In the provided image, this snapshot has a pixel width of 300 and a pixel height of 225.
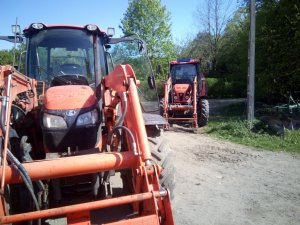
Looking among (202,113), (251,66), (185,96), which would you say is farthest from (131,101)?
(185,96)

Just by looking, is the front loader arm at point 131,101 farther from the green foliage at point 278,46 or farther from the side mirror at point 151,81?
the green foliage at point 278,46

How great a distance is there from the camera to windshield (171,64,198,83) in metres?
13.7

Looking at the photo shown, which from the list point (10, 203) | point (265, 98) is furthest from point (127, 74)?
point (265, 98)

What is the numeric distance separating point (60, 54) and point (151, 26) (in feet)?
76.6

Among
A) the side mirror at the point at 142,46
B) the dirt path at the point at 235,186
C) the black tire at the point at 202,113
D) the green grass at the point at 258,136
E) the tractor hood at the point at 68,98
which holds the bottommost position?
the dirt path at the point at 235,186

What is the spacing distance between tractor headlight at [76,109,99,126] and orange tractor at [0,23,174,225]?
1cm

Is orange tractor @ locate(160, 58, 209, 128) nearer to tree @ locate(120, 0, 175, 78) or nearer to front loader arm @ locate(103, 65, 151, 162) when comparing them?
front loader arm @ locate(103, 65, 151, 162)

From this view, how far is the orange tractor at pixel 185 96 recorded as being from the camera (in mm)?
12164

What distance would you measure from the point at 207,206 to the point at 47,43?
10.8 ft

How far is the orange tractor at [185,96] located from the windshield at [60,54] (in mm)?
7448

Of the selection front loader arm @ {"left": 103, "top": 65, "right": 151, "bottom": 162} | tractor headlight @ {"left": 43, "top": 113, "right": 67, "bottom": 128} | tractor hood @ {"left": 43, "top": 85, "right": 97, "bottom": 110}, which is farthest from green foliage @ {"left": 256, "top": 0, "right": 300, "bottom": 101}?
tractor headlight @ {"left": 43, "top": 113, "right": 67, "bottom": 128}

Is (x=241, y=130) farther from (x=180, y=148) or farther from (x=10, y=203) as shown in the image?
(x=10, y=203)

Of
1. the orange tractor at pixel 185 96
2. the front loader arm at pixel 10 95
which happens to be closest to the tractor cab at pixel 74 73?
the front loader arm at pixel 10 95

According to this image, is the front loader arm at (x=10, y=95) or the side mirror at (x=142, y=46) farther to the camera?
the side mirror at (x=142, y=46)
